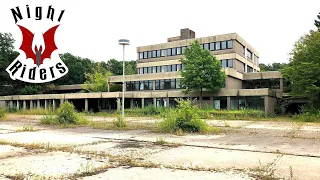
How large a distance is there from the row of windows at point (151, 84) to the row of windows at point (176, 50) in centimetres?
615

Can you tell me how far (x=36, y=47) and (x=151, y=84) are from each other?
1518 inches

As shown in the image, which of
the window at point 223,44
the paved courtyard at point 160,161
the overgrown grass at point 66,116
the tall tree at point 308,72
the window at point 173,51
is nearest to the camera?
the paved courtyard at point 160,161

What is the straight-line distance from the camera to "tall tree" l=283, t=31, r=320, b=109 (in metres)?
30.5

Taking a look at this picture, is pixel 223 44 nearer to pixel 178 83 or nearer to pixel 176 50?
pixel 176 50

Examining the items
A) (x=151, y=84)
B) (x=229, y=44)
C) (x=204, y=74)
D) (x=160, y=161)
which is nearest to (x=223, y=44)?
(x=229, y=44)

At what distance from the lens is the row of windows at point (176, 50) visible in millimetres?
A: 48688

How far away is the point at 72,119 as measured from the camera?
20.8 m

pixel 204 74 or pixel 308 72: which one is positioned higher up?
pixel 204 74

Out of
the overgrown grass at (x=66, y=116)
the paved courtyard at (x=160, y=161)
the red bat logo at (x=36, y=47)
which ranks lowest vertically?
the paved courtyard at (x=160, y=161)

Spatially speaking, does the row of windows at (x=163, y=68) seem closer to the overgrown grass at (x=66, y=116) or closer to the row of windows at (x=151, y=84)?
the row of windows at (x=151, y=84)

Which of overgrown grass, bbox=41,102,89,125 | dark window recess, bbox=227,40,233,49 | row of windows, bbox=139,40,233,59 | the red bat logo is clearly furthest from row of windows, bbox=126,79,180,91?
the red bat logo

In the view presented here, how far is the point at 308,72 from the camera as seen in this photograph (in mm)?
30344

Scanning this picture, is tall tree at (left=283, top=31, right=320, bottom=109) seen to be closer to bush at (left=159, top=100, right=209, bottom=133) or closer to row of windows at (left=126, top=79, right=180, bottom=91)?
row of windows at (left=126, top=79, right=180, bottom=91)

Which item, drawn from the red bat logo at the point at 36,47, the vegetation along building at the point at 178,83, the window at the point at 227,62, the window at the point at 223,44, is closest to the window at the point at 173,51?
the vegetation along building at the point at 178,83
